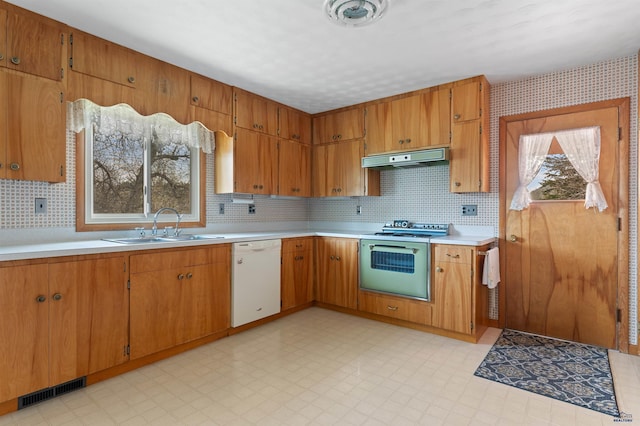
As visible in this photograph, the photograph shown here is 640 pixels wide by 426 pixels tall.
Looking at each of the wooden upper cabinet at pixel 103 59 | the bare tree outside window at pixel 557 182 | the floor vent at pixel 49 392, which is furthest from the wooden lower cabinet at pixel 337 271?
the wooden upper cabinet at pixel 103 59

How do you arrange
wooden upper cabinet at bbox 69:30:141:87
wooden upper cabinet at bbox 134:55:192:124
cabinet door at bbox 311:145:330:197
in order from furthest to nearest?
1. cabinet door at bbox 311:145:330:197
2. wooden upper cabinet at bbox 134:55:192:124
3. wooden upper cabinet at bbox 69:30:141:87

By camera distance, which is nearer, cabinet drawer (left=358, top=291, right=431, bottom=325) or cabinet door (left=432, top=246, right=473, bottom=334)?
cabinet door (left=432, top=246, right=473, bottom=334)

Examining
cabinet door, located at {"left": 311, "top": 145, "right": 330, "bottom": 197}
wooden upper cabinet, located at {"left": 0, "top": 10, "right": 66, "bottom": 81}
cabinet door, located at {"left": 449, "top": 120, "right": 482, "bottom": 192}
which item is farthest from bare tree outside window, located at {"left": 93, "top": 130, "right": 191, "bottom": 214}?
cabinet door, located at {"left": 449, "top": 120, "right": 482, "bottom": 192}

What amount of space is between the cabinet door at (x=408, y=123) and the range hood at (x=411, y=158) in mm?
121

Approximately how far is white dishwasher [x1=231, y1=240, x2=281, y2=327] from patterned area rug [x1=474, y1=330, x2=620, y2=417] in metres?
2.00

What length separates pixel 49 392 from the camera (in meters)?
2.08

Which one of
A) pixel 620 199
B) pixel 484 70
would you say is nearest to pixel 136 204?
pixel 484 70

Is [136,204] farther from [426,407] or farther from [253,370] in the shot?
[426,407]

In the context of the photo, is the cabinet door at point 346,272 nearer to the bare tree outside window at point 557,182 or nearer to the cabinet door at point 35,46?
the bare tree outside window at point 557,182

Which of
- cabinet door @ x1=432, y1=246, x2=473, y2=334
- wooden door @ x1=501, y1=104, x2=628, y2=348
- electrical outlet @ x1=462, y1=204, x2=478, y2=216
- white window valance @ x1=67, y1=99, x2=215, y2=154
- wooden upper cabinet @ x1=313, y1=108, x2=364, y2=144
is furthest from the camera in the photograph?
wooden upper cabinet @ x1=313, y1=108, x2=364, y2=144

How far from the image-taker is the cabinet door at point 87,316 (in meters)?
2.07

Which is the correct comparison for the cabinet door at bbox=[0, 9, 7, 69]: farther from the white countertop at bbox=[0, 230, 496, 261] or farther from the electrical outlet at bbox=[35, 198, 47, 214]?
the white countertop at bbox=[0, 230, 496, 261]

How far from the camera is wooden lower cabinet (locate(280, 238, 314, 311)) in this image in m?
3.69

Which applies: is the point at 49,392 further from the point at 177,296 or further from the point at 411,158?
the point at 411,158
